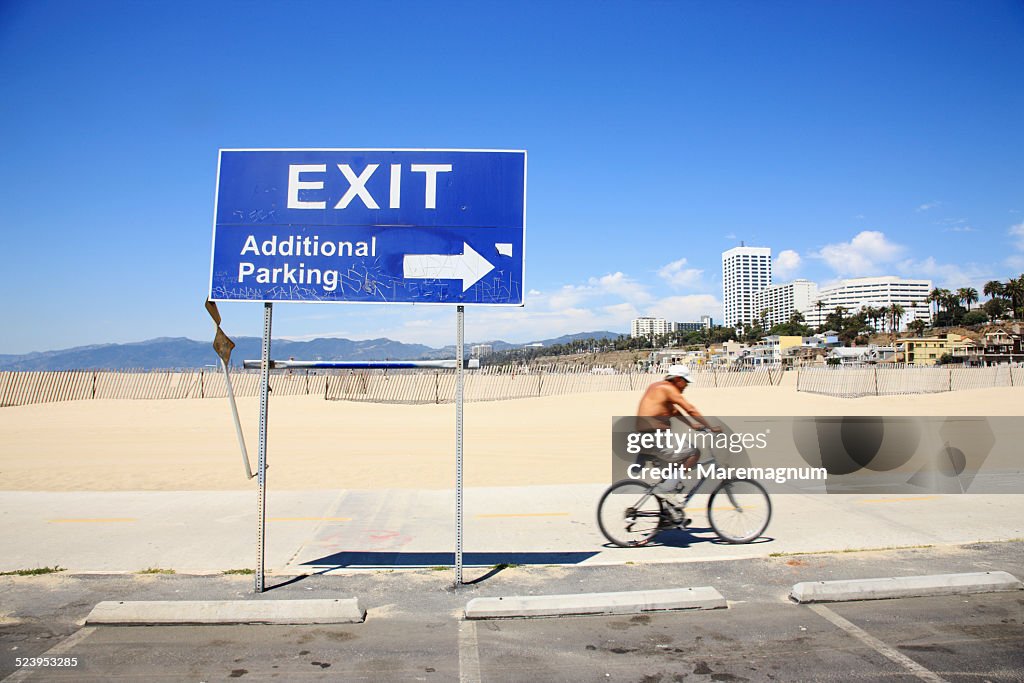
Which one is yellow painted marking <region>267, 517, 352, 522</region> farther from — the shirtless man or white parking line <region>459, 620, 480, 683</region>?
the shirtless man

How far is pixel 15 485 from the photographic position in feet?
35.6

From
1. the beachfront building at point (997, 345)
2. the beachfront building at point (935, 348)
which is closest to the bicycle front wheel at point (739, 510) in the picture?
the beachfront building at point (997, 345)

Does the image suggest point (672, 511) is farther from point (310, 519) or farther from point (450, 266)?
point (310, 519)

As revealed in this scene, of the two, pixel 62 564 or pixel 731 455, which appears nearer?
pixel 62 564

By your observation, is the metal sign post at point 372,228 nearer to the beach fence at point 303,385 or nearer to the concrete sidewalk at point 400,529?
the concrete sidewalk at point 400,529

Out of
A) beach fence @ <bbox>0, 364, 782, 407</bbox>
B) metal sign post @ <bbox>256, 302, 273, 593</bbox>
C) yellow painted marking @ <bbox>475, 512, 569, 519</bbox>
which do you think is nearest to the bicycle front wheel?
yellow painted marking @ <bbox>475, 512, 569, 519</bbox>

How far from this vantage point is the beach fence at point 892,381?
121 ft

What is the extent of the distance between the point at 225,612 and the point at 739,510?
4.92 m

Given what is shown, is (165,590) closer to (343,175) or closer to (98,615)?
(98,615)

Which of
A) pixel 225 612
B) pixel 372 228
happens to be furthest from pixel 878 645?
pixel 372 228

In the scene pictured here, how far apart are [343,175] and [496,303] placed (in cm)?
183

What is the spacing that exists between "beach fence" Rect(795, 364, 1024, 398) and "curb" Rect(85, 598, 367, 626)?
3493 cm

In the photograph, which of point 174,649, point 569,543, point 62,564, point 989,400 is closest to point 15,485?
point 62,564

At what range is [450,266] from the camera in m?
5.95
